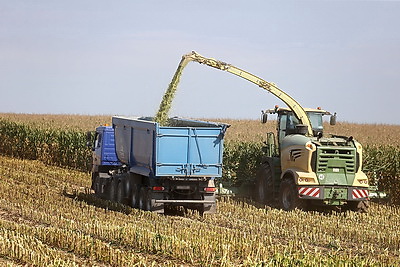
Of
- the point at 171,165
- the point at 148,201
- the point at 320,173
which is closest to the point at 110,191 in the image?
the point at 148,201

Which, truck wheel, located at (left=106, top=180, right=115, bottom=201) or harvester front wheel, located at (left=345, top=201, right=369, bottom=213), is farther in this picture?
truck wheel, located at (left=106, top=180, right=115, bottom=201)

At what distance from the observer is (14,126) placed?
37594mm

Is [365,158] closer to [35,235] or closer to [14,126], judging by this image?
[35,235]

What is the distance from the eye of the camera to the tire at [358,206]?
64.2 feet

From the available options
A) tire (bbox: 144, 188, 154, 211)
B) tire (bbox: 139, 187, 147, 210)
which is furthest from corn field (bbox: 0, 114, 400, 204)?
tire (bbox: 144, 188, 154, 211)

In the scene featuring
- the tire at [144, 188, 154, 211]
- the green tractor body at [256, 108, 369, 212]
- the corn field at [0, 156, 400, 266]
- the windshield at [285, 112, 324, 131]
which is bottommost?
the corn field at [0, 156, 400, 266]

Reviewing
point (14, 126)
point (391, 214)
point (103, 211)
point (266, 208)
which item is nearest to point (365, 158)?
point (391, 214)

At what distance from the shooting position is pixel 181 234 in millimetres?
14070

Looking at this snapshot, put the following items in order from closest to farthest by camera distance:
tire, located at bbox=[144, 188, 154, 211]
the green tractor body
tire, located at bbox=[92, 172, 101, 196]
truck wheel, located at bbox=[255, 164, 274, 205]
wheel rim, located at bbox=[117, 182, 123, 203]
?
tire, located at bbox=[144, 188, 154, 211]
the green tractor body
wheel rim, located at bbox=[117, 182, 123, 203]
truck wheel, located at bbox=[255, 164, 274, 205]
tire, located at bbox=[92, 172, 101, 196]

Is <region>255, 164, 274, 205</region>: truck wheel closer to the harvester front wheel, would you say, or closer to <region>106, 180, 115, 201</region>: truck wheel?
the harvester front wheel

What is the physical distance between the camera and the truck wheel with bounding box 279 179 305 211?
1905cm

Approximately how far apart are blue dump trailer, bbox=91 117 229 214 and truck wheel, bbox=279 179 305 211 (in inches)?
91.6

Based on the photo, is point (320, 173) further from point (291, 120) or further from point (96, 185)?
point (96, 185)

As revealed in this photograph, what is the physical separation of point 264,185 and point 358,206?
2.86 metres
